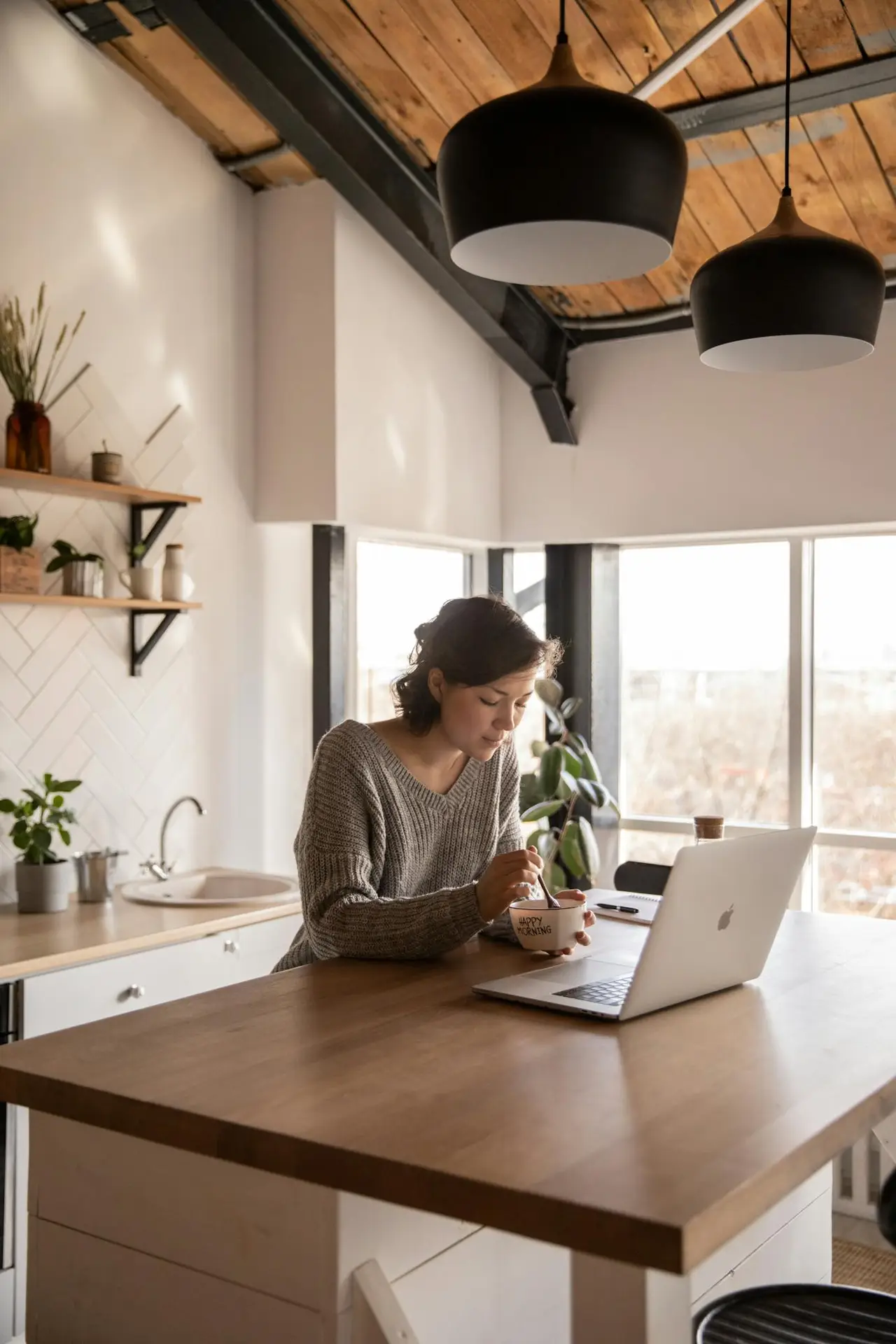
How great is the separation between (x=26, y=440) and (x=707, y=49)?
188cm

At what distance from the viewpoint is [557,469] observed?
15.2 feet

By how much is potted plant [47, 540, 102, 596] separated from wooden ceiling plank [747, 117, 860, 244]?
2052mm

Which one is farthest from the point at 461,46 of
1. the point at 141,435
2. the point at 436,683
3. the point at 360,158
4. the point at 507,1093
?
the point at 507,1093

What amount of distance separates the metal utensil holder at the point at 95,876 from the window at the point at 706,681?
2.02 m

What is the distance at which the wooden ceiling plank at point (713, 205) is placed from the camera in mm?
3625

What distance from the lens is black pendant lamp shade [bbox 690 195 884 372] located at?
1.94 meters

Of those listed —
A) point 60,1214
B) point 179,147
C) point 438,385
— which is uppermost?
point 179,147

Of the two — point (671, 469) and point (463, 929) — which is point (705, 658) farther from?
point (463, 929)

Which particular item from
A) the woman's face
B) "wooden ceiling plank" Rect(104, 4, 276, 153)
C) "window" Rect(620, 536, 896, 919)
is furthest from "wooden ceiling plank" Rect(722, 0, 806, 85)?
the woman's face

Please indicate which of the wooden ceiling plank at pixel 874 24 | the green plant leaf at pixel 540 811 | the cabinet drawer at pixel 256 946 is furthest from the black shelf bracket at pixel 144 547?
the wooden ceiling plank at pixel 874 24

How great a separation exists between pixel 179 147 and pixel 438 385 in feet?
3.66

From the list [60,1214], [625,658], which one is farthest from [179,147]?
[60,1214]

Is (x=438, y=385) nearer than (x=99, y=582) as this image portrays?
No

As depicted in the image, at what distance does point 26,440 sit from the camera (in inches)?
126
